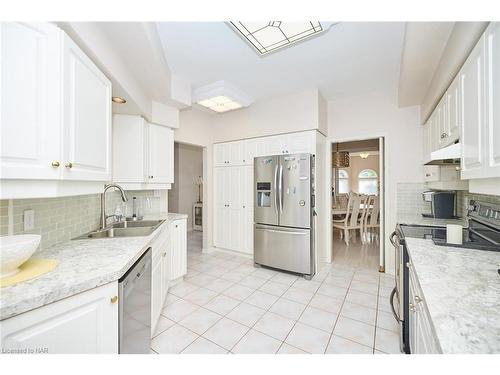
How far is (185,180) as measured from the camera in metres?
6.11

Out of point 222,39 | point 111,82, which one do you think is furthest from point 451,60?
point 111,82

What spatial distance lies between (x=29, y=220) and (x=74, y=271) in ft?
1.86

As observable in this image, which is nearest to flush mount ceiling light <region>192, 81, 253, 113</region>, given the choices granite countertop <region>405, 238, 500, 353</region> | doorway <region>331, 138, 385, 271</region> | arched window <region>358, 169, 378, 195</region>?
doorway <region>331, 138, 385, 271</region>

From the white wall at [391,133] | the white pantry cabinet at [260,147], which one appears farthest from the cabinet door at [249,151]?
the white wall at [391,133]

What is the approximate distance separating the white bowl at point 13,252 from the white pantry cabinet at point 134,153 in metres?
1.46

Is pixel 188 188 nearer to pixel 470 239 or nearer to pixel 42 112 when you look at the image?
pixel 42 112

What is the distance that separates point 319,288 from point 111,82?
117 inches

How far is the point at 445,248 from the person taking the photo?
139 centimetres

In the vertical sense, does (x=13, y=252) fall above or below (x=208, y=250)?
above

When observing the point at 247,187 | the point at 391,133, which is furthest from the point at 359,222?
the point at 247,187

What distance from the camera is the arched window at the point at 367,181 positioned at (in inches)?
372

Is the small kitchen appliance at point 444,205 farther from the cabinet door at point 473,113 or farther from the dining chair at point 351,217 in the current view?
the dining chair at point 351,217

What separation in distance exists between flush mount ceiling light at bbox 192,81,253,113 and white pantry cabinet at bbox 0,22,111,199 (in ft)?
5.86
